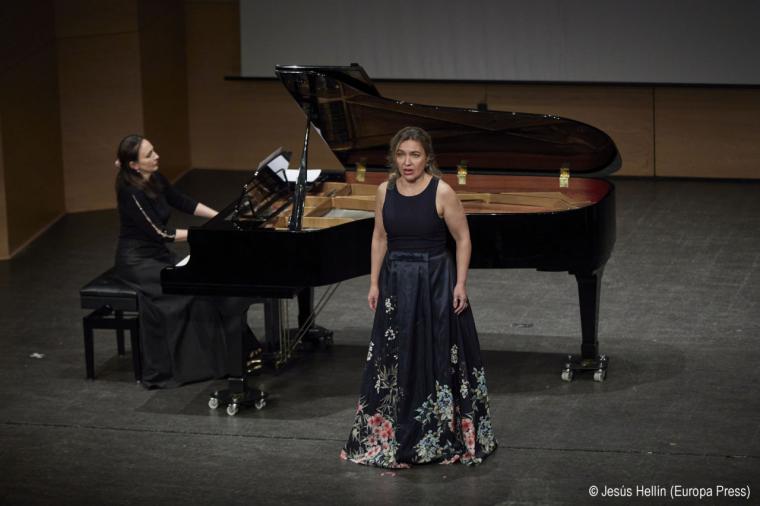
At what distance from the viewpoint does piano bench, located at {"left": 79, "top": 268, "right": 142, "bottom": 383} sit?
20.6ft

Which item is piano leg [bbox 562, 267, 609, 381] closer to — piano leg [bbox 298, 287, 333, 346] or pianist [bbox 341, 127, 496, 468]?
pianist [bbox 341, 127, 496, 468]

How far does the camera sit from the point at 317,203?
6.41m

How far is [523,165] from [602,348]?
40.6 inches

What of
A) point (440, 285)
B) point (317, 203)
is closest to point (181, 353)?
point (317, 203)

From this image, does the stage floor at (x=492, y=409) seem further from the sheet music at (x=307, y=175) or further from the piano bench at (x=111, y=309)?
the sheet music at (x=307, y=175)

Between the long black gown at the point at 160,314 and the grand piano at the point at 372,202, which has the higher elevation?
the grand piano at the point at 372,202

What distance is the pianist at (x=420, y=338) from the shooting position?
5.12m

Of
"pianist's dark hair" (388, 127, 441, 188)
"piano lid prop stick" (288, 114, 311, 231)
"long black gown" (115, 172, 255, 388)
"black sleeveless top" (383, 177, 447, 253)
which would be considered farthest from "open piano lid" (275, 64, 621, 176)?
"black sleeveless top" (383, 177, 447, 253)

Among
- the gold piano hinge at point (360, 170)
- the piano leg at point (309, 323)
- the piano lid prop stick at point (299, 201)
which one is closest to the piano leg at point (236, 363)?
the piano lid prop stick at point (299, 201)

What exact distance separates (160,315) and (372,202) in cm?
118

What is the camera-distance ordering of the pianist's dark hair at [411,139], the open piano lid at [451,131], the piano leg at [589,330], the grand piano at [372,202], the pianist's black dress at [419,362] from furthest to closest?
the open piano lid at [451,131] → the piano leg at [589,330] → the grand piano at [372,202] → the pianist's black dress at [419,362] → the pianist's dark hair at [411,139]

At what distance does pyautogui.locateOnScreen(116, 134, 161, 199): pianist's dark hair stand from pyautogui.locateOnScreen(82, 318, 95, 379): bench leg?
68 cm

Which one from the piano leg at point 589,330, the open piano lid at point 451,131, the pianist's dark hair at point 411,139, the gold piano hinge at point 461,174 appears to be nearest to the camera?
the pianist's dark hair at point 411,139

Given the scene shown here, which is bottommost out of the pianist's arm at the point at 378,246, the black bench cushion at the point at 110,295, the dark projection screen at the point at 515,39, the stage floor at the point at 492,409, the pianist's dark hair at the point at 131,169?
the stage floor at the point at 492,409
